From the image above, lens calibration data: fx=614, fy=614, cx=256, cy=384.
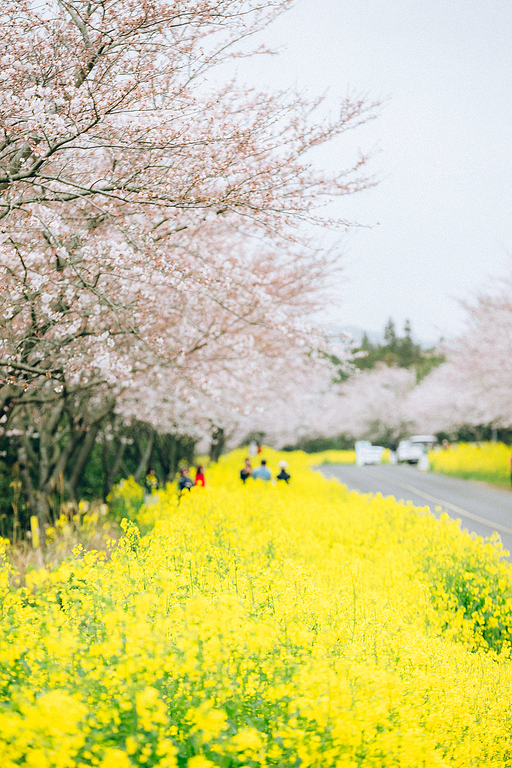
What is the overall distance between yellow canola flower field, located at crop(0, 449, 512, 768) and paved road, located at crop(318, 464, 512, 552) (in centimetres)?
847

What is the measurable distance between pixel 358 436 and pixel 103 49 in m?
69.8

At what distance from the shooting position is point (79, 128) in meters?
5.27

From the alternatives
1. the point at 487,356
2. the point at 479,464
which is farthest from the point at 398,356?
the point at 487,356

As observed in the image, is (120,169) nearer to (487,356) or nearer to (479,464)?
(487,356)

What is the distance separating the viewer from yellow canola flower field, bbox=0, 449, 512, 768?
8.82ft

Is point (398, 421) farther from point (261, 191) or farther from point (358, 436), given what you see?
point (261, 191)

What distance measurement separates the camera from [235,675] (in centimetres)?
329

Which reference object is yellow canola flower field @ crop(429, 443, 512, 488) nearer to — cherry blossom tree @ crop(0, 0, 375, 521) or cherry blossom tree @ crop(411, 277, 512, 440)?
cherry blossom tree @ crop(411, 277, 512, 440)

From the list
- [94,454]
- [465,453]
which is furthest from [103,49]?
[465,453]

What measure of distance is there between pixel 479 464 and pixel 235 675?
29.0 metres

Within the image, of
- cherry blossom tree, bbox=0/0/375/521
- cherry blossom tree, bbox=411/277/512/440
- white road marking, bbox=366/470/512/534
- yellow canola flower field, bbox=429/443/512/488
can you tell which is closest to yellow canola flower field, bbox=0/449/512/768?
cherry blossom tree, bbox=0/0/375/521

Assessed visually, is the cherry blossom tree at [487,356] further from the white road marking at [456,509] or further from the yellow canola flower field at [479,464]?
the white road marking at [456,509]

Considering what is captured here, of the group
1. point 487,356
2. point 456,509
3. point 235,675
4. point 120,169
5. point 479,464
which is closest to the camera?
point 235,675

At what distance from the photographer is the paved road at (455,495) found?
49.8ft
